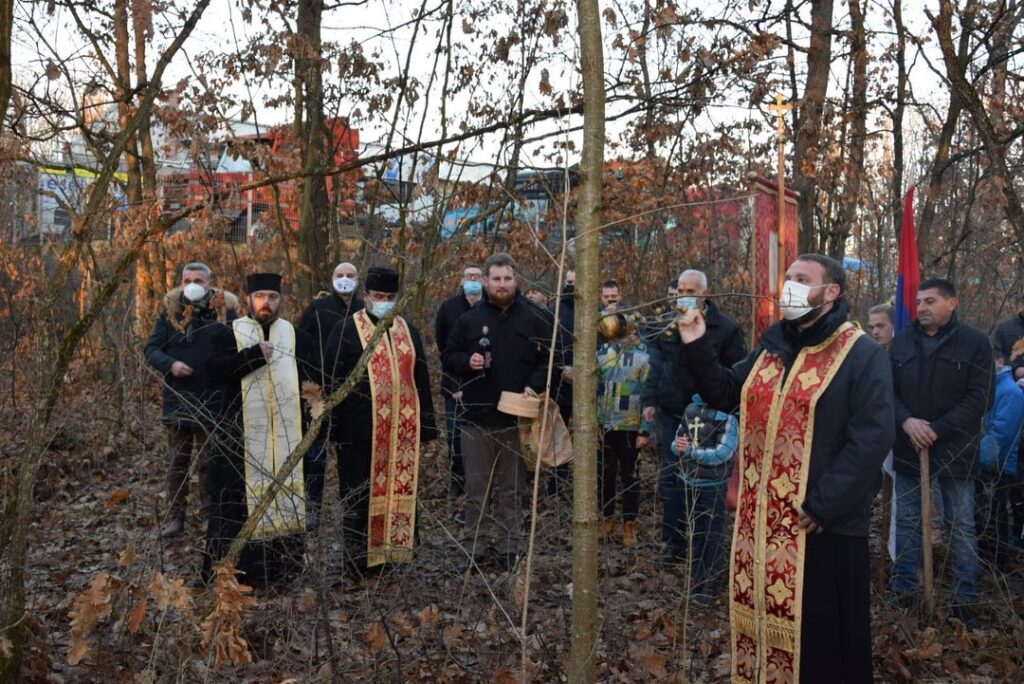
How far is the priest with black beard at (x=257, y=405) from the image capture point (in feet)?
25.2

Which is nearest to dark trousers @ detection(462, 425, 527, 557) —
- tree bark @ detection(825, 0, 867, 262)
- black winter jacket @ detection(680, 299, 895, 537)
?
black winter jacket @ detection(680, 299, 895, 537)

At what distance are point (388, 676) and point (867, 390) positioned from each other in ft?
7.92

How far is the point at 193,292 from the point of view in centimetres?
829

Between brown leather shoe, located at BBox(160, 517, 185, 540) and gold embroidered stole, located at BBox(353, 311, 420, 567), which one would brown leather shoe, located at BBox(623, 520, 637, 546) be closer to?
gold embroidered stole, located at BBox(353, 311, 420, 567)

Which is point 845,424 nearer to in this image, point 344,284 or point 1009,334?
point 1009,334

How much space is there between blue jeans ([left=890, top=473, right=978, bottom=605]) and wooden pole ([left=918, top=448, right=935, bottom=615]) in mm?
145

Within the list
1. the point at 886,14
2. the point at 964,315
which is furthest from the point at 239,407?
the point at 964,315

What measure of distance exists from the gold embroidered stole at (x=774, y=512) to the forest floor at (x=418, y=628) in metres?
0.30

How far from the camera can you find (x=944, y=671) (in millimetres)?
5855

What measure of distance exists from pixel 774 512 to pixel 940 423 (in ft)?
7.43

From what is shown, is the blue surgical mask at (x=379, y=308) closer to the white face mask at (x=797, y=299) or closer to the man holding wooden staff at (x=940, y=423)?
the man holding wooden staff at (x=940, y=423)

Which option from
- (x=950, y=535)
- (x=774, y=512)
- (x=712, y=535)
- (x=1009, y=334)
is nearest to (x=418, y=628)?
(x=774, y=512)

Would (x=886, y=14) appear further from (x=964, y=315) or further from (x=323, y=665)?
(x=323, y=665)

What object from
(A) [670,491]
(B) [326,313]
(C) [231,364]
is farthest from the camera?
(B) [326,313]
